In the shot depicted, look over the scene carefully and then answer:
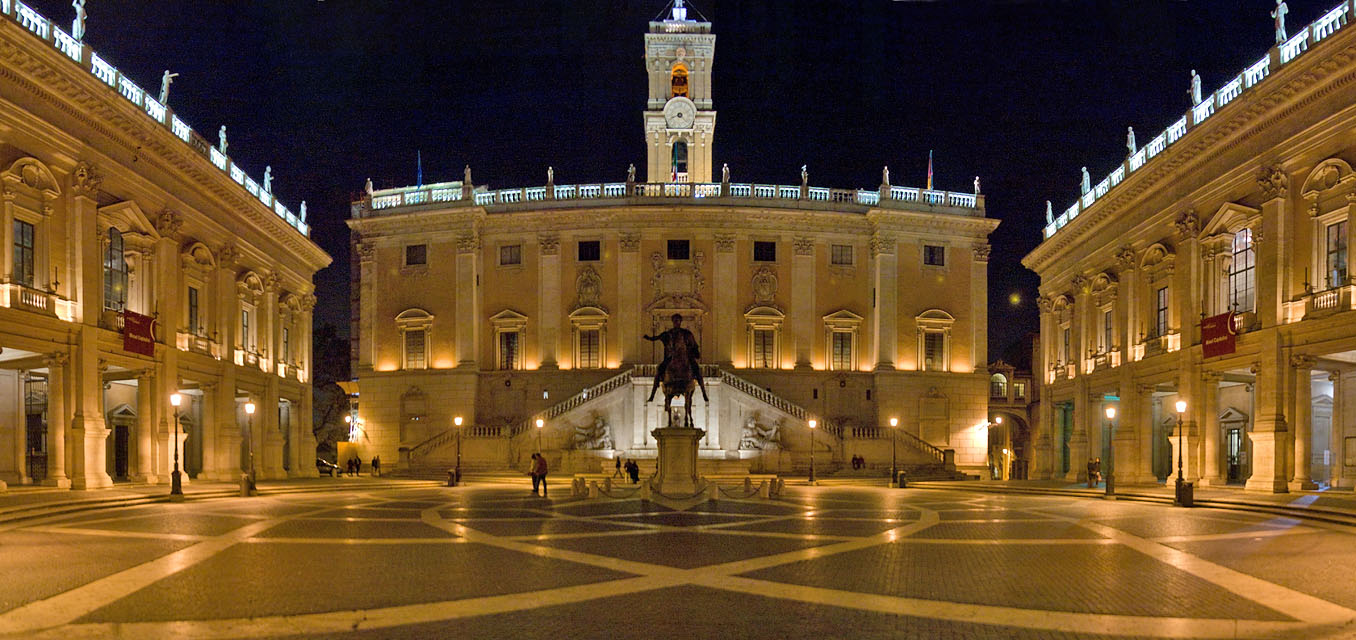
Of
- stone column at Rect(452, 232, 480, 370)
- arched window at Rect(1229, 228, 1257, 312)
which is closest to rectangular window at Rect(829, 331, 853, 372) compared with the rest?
stone column at Rect(452, 232, 480, 370)

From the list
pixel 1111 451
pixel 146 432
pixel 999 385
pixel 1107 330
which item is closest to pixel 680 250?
pixel 1107 330

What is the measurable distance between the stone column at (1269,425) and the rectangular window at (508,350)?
3998 centimetres

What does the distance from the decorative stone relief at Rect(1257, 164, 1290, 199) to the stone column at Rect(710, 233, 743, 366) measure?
3175 cm

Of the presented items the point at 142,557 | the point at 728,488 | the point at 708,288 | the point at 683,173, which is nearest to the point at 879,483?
the point at 728,488

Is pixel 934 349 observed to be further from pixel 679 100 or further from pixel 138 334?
pixel 138 334

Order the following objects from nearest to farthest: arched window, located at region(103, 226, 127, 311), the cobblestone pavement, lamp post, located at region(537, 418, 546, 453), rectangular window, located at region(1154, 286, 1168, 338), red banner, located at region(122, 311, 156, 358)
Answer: the cobblestone pavement → red banner, located at region(122, 311, 156, 358) → arched window, located at region(103, 226, 127, 311) → rectangular window, located at region(1154, 286, 1168, 338) → lamp post, located at region(537, 418, 546, 453)

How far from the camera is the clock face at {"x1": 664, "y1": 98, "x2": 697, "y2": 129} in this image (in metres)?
67.4

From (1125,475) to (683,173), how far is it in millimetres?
36560

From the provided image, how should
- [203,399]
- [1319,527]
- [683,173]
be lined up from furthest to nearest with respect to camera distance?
1. [683,173]
2. [203,399]
3. [1319,527]

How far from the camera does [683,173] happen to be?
6862cm

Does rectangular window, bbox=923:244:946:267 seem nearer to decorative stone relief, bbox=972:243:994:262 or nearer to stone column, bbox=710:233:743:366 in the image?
decorative stone relief, bbox=972:243:994:262

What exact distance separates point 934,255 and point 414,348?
3194 centimetres

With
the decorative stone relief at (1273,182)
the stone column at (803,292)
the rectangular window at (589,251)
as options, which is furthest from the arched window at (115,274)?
the decorative stone relief at (1273,182)

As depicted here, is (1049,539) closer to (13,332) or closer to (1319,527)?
(1319,527)
